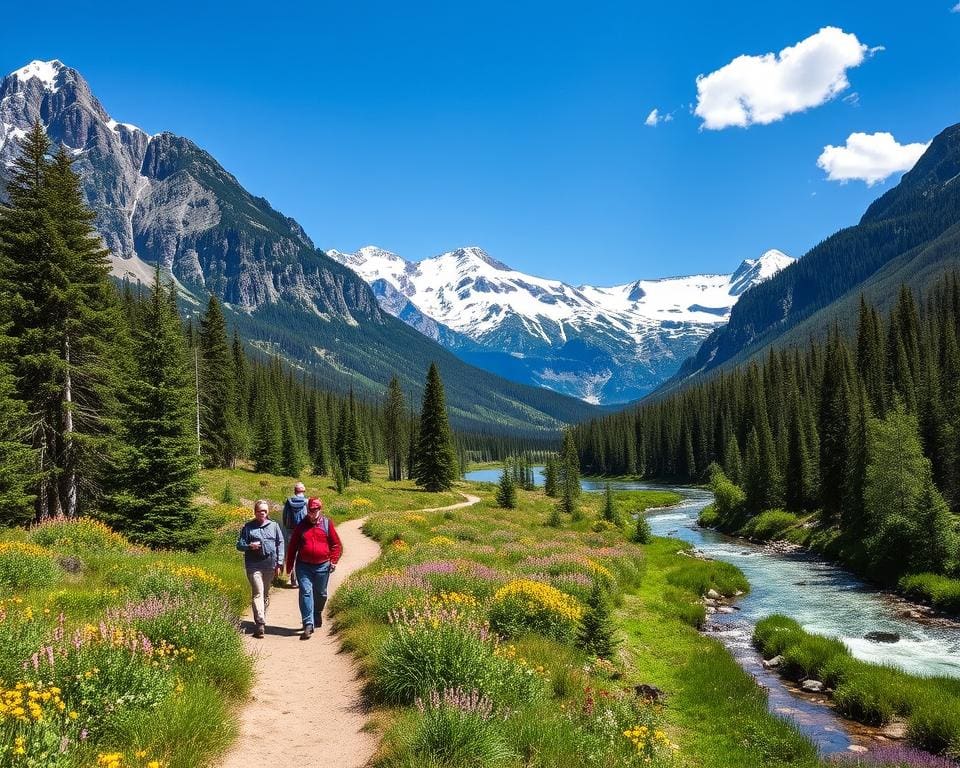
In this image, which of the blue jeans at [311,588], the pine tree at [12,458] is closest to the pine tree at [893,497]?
the blue jeans at [311,588]

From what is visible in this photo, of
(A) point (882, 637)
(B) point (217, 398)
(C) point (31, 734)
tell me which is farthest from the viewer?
(B) point (217, 398)

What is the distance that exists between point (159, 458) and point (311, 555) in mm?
11372

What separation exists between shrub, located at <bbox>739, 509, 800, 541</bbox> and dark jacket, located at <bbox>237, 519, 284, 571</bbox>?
49.6 meters

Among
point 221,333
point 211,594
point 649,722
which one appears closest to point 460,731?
point 649,722

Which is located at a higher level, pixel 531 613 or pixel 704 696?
pixel 531 613

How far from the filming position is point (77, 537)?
57.3 feet

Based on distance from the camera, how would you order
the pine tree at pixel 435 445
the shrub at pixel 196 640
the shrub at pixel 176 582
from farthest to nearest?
the pine tree at pixel 435 445
the shrub at pixel 176 582
the shrub at pixel 196 640

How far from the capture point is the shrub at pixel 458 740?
20.0ft

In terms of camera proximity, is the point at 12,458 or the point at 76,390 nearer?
the point at 12,458

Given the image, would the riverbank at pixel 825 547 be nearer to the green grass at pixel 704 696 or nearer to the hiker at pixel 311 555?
the green grass at pixel 704 696

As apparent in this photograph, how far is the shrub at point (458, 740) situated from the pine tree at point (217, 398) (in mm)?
55830

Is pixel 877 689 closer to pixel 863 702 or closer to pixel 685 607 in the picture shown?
pixel 863 702

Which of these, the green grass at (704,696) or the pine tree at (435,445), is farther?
the pine tree at (435,445)

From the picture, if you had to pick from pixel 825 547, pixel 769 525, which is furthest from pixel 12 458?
pixel 769 525
